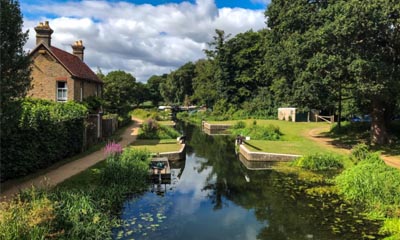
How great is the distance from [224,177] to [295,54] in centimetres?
942

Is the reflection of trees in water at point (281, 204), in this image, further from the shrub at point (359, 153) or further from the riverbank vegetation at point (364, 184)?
the shrub at point (359, 153)

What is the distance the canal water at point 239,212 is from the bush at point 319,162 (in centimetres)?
177

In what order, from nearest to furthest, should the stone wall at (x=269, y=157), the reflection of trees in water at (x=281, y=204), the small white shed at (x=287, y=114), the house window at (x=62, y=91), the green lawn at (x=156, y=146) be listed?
the reflection of trees in water at (x=281, y=204) → the stone wall at (x=269, y=157) → the green lawn at (x=156, y=146) → the house window at (x=62, y=91) → the small white shed at (x=287, y=114)

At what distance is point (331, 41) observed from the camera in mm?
19750

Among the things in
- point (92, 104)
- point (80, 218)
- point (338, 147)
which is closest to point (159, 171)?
point (80, 218)

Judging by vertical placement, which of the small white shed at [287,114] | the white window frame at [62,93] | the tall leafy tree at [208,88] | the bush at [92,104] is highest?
the tall leafy tree at [208,88]

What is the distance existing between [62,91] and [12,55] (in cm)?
1999

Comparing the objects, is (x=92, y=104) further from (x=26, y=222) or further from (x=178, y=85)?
(x=178, y=85)

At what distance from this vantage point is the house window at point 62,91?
2723 cm

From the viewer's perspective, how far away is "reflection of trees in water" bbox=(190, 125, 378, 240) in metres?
9.91

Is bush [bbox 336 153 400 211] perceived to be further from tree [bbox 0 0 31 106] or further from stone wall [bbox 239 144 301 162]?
tree [bbox 0 0 31 106]

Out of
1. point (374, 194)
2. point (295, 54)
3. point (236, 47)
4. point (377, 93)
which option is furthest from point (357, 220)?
point (236, 47)

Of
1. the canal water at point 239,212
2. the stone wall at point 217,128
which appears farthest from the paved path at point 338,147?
the stone wall at point 217,128

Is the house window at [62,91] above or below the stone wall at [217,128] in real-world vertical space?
above
